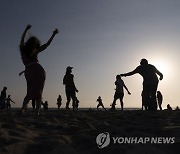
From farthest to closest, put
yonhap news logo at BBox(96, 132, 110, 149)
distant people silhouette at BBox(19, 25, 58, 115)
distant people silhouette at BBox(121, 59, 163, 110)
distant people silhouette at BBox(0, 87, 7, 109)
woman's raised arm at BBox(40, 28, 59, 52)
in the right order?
distant people silhouette at BBox(0, 87, 7, 109), distant people silhouette at BBox(121, 59, 163, 110), woman's raised arm at BBox(40, 28, 59, 52), distant people silhouette at BBox(19, 25, 58, 115), yonhap news logo at BBox(96, 132, 110, 149)

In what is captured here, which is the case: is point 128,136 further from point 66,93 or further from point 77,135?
point 66,93

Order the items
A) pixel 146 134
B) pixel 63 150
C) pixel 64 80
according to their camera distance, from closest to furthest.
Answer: pixel 63 150 < pixel 146 134 < pixel 64 80

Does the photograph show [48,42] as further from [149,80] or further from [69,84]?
[69,84]

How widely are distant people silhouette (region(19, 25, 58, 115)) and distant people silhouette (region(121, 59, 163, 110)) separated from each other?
12.5 ft

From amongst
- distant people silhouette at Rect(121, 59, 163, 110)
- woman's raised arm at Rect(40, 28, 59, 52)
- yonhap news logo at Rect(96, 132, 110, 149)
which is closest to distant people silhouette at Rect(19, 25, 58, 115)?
woman's raised arm at Rect(40, 28, 59, 52)

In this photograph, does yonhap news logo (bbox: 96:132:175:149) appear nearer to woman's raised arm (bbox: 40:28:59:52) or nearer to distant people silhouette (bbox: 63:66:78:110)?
woman's raised arm (bbox: 40:28:59:52)

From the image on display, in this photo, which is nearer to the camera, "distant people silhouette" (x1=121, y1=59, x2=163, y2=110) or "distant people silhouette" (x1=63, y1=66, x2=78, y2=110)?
"distant people silhouette" (x1=121, y1=59, x2=163, y2=110)

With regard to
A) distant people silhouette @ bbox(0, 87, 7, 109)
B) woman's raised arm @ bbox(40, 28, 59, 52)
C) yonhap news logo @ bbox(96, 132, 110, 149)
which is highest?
woman's raised arm @ bbox(40, 28, 59, 52)

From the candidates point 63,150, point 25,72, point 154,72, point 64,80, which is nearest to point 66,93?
point 64,80

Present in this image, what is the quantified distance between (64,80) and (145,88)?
3701 mm

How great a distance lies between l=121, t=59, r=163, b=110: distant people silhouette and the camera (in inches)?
391

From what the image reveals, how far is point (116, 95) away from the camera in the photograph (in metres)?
14.4

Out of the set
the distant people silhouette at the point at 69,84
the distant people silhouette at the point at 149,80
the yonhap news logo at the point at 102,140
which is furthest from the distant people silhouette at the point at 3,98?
the yonhap news logo at the point at 102,140

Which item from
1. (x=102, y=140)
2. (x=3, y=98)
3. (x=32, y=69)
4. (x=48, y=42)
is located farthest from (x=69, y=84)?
(x=102, y=140)
